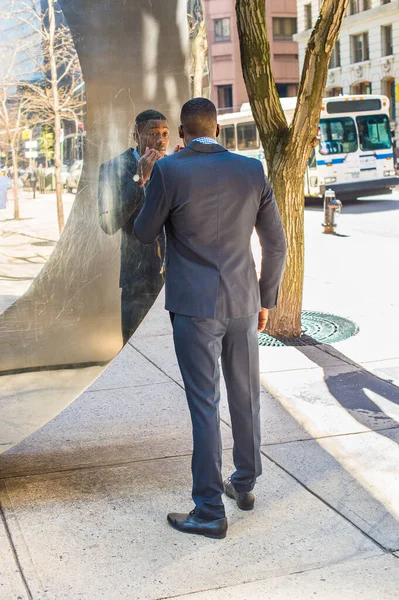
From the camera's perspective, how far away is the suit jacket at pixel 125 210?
4117 mm

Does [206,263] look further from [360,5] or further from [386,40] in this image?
[360,5]

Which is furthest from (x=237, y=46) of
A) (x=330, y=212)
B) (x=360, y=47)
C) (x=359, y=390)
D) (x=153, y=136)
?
(x=153, y=136)

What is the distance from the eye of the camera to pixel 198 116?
150 inches

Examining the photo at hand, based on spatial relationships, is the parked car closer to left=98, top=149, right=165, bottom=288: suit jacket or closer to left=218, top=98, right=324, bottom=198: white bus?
left=98, top=149, right=165, bottom=288: suit jacket

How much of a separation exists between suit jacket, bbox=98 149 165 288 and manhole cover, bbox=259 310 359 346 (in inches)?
143

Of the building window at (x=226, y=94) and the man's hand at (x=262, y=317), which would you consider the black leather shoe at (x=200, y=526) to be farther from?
the building window at (x=226, y=94)

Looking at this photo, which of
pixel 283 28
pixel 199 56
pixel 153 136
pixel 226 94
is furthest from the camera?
pixel 226 94

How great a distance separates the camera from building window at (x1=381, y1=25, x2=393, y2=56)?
52.8 meters

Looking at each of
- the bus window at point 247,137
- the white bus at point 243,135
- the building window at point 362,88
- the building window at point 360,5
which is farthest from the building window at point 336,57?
the bus window at point 247,137

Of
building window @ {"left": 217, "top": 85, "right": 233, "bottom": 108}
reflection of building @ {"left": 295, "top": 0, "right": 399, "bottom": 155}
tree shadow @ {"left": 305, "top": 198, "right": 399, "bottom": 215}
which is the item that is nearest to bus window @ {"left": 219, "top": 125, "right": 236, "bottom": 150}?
tree shadow @ {"left": 305, "top": 198, "right": 399, "bottom": 215}

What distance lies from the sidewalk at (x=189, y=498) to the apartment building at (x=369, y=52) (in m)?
46.1

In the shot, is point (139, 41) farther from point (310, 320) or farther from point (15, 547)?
point (310, 320)

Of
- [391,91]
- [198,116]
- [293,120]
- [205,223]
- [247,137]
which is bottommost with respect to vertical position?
[205,223]

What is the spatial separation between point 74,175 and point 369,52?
5361 cm
